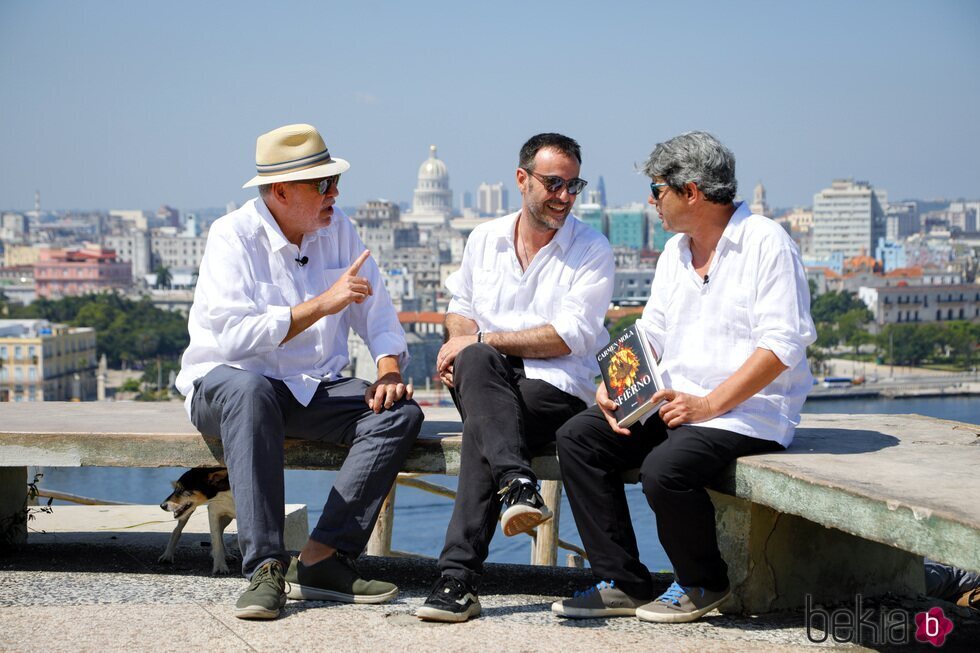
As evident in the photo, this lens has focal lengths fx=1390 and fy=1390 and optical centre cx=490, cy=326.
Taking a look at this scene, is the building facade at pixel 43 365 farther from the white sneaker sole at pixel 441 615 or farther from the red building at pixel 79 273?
the white sneaker sole at pixel 441 615

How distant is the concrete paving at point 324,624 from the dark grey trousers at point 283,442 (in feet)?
0.37

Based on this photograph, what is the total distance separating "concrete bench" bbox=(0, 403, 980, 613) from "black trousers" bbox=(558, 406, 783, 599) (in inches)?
2.4

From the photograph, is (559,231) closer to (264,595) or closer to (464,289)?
(464,289)

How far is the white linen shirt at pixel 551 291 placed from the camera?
2.17 metres

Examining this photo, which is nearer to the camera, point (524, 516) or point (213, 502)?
point (524, 516)

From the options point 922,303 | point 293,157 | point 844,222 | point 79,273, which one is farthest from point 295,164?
point 844,222

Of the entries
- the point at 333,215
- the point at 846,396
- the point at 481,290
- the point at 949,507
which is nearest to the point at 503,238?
the point at 481,290

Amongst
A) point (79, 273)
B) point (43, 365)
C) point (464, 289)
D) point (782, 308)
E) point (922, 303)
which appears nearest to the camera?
point (782, 308)

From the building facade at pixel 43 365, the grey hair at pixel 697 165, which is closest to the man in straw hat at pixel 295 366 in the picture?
the grey hair at pixel 697 165

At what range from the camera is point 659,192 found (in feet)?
6.55

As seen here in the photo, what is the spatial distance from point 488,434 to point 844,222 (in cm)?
9312

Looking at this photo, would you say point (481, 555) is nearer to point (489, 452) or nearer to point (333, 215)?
point (489, 452)

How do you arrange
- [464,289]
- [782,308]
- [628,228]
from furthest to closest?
[628,228], [464,289], [782,308]

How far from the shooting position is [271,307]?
6.88 feet
